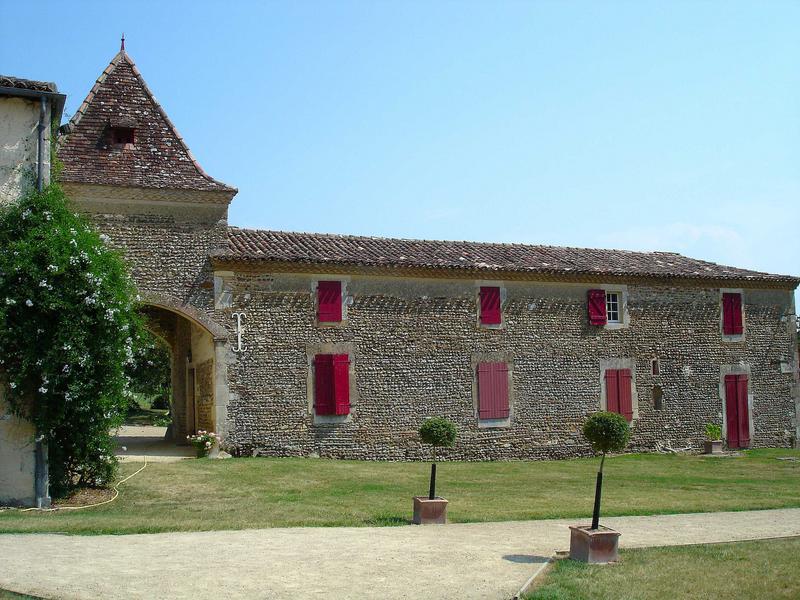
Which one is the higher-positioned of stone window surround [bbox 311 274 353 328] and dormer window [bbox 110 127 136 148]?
dormer window [bbox 110 127 136 148]

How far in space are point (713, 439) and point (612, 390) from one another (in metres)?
3.68

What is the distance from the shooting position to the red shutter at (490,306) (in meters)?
21.4

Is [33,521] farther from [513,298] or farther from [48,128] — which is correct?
[513,298]

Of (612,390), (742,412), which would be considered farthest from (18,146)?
(742,412)

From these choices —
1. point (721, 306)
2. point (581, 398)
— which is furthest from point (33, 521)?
point (721, 306)

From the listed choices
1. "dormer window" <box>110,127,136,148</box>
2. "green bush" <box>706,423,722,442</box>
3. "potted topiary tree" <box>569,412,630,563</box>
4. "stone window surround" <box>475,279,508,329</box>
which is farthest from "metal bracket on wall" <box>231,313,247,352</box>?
"green bush" <box>706,423,722,442</box>

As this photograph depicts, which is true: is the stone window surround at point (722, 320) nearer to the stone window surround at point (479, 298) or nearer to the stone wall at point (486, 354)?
the stone wall at point (486, 354)

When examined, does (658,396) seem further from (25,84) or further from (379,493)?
(25,84)

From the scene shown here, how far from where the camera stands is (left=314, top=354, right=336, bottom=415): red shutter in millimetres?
19328

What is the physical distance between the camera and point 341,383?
1956 cm

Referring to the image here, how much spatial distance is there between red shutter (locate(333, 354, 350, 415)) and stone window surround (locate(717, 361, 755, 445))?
11.9 m

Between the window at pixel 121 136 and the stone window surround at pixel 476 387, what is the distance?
998cm

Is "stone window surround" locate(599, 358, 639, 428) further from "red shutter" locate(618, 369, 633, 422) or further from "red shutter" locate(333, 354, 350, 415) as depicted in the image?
"red shutter" locate(333, 354, 350, 415)

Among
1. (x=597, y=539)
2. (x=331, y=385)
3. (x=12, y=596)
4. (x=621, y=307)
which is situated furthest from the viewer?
(x=621, y=307)
